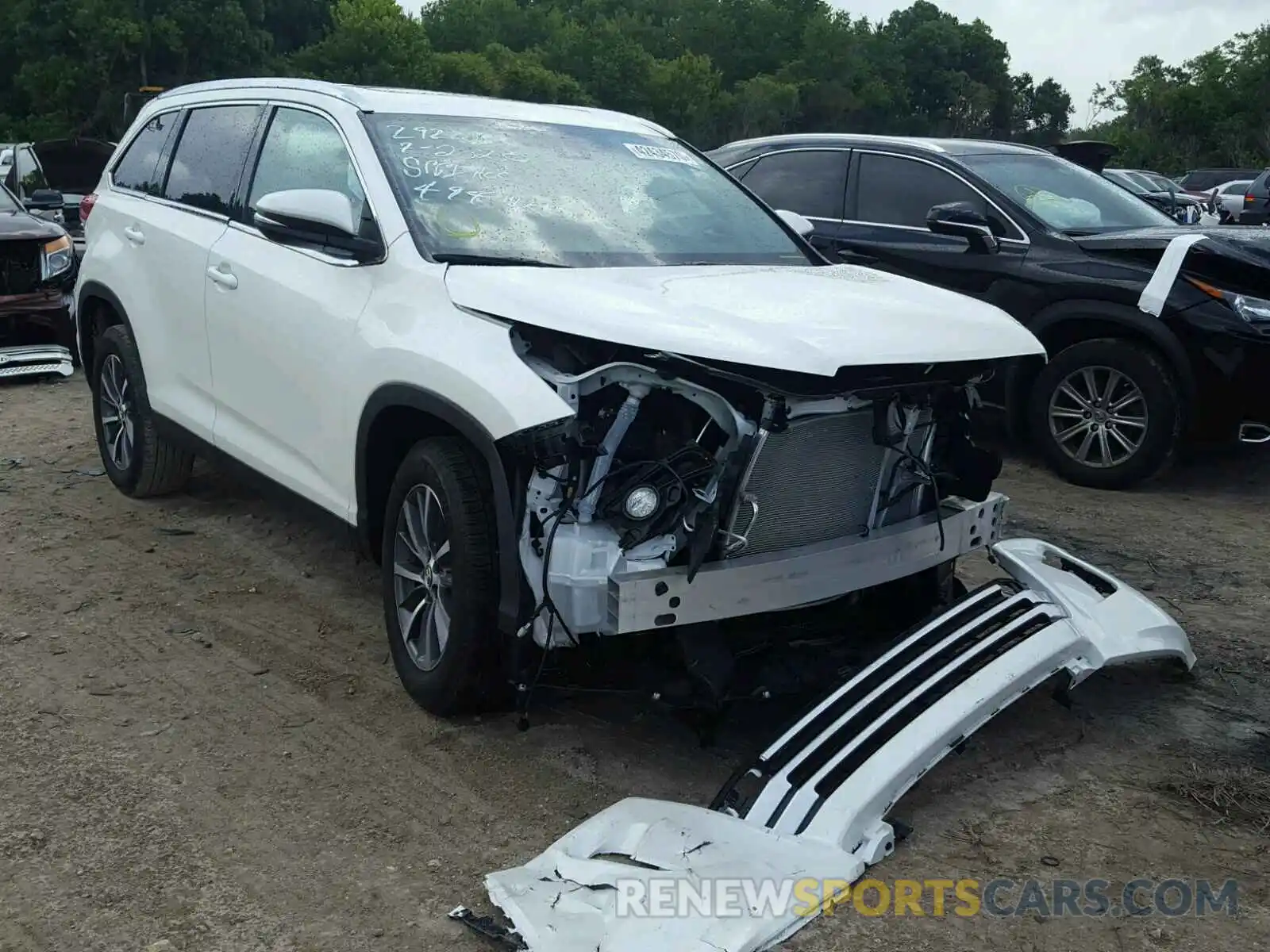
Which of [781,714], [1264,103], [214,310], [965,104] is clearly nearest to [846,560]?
[781,714]

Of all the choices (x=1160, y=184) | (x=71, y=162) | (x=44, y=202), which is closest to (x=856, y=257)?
(x=44, y=202)

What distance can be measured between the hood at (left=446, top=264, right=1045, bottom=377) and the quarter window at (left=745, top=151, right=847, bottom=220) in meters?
4.08

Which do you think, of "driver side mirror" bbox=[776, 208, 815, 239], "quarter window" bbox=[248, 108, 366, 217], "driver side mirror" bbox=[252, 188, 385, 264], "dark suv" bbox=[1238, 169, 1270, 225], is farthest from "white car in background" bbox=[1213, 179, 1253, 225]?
"driver side mirror" bbox=[252, 188, 385, 264]

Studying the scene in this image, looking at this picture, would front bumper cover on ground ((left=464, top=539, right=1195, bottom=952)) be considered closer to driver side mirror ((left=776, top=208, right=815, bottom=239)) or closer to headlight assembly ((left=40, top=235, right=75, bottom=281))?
driver side mirror ((left=776, top=208, right=815, bottom=239))

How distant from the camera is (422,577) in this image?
13.0ft

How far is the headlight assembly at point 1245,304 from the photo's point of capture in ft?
20.9

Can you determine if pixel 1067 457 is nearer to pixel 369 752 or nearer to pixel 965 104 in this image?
pixel 369 752

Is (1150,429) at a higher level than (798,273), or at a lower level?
lower

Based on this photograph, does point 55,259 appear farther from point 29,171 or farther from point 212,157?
point 29,171

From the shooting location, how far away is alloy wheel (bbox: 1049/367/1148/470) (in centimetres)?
672

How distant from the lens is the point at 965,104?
344 feet

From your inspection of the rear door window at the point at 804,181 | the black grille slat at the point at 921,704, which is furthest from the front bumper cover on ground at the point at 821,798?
the rear door window at the point at 804,181

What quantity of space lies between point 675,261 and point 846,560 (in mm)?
1212

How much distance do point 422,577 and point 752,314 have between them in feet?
4.43
